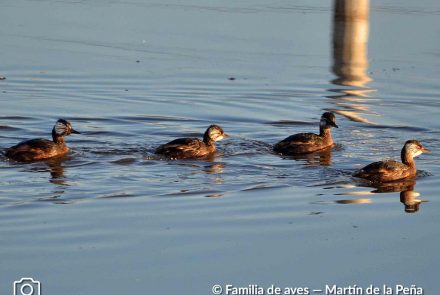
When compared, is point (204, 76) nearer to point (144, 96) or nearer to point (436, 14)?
point (144, 96)

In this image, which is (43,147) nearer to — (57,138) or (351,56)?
(57,138)

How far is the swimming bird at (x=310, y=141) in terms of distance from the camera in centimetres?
1463

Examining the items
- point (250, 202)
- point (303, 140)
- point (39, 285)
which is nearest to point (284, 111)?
point (303, 140)

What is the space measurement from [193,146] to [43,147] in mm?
1860

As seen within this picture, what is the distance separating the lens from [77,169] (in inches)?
532

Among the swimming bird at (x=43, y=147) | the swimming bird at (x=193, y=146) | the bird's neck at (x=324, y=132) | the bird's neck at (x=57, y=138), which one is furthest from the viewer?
the bird's neck at (x=324, y=132)

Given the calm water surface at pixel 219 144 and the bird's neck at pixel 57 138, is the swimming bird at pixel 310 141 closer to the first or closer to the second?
the calm water surface at pixel 219 144

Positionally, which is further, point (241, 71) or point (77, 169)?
Answer: point (241, 71)

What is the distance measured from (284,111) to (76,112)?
3027 mm

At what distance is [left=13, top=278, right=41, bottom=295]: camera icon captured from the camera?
27.7 feet

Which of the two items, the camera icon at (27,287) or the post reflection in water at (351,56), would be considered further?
the post reflection in water at (351,56)

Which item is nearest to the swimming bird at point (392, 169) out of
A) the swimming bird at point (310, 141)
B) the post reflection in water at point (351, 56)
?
the swimming bird at point (310, 141)

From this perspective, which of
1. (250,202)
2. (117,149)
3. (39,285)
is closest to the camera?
(39,285)

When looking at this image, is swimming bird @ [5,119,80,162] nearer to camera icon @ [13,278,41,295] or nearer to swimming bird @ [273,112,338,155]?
swimming bird @ [273,112,338,155]
